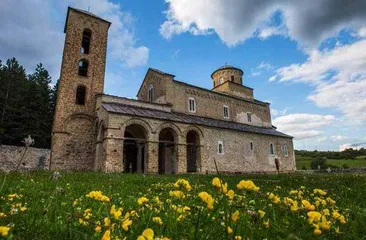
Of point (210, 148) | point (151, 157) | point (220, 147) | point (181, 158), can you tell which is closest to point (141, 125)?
point (151, 157)

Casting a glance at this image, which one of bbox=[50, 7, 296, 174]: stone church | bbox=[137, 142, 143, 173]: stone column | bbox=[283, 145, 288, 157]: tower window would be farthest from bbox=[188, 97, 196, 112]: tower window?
bbox=[283, 145, 288, 157]: tower window

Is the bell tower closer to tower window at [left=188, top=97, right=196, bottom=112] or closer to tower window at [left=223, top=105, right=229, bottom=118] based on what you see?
tower window at [left=188, top=97, right=196, bottom=112]

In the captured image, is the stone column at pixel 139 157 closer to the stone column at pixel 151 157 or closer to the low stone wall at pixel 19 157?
the stone column at pixel 151 157

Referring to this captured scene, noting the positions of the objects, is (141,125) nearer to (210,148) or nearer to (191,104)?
(210,148)

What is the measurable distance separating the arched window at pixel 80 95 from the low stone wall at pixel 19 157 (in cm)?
645

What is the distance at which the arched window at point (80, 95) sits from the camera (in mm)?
22688

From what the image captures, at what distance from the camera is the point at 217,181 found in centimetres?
136

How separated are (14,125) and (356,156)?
6183 cm

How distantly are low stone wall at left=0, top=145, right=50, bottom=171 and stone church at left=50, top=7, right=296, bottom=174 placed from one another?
17.1 ft

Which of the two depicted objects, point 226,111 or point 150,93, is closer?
point 150,93

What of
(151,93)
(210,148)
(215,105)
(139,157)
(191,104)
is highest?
(151,93)

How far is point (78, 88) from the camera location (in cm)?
2277

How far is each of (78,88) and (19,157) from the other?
8755 millimetres

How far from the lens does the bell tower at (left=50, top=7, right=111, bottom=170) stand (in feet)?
67.9
